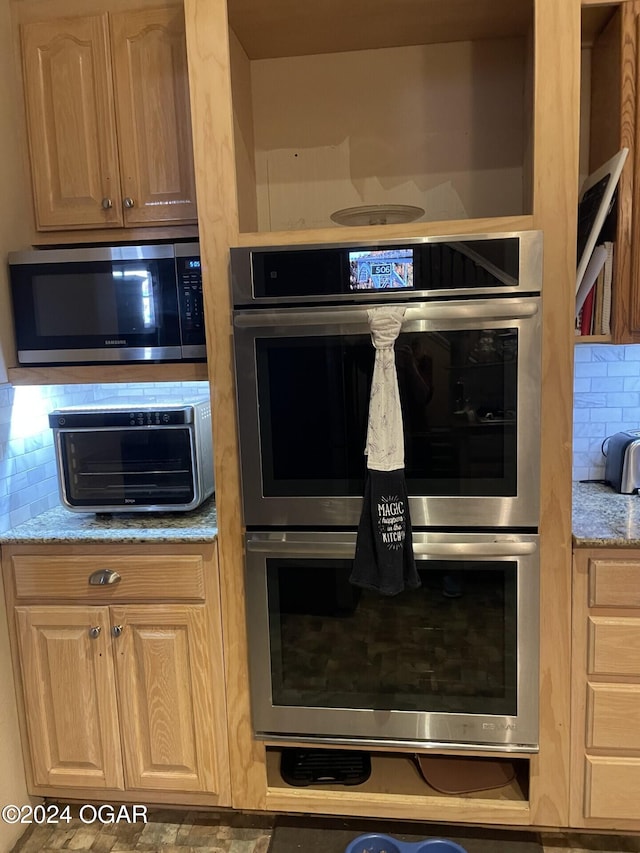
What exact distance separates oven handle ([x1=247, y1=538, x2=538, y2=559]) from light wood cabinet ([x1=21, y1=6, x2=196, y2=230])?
3.19 ft

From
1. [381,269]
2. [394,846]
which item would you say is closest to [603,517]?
[381,269]

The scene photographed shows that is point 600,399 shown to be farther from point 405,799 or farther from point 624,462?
point 405,799

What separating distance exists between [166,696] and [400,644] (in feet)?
2.25

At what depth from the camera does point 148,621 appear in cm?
170

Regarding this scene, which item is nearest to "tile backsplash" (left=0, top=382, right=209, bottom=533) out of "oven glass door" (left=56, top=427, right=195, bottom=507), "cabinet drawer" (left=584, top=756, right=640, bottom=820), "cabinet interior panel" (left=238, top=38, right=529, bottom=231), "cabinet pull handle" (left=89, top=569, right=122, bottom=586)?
"oven glass door" (left=56, top=427, right=195, bottom=507)

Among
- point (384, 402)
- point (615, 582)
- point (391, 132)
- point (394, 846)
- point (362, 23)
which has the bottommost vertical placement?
point (394, 846)

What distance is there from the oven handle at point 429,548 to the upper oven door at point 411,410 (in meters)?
0.05

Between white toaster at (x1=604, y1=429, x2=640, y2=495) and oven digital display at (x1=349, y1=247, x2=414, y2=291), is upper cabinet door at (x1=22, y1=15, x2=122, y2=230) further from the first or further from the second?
white toaster at (x1=604, y1=429, x2=640, y2=495)

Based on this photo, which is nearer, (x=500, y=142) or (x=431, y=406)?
(x=431, y=406)

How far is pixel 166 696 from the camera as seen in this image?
1716 mm

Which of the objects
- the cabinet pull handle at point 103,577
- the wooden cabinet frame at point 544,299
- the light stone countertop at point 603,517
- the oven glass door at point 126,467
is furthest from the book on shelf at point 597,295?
the cabinet pull handle at point 103,577

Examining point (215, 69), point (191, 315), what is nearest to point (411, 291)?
point (191, 315)

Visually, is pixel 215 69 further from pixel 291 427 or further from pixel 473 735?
pixel 473 735

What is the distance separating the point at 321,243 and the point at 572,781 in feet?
5.12
